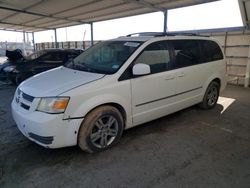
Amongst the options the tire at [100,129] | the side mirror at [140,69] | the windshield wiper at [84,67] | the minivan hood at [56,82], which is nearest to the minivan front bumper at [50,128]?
the tire at [100,129]

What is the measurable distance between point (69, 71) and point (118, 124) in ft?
4.01

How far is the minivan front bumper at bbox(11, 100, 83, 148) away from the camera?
2703 millimetres

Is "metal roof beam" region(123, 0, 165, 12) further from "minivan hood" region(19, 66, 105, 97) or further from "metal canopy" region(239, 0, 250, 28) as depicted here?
"minivan hood" region(19, 66, 105, 97)

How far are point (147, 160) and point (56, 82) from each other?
1699 mm

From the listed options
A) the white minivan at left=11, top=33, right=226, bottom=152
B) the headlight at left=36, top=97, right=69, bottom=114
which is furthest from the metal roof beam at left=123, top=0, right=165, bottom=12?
the headlight at left=36, top=97, right=69, bottom=114

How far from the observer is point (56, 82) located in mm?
3127

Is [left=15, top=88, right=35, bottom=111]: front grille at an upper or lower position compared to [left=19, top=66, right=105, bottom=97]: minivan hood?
lower

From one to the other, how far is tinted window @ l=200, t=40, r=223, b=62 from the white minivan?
12 centimetres

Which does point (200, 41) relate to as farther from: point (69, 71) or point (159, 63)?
point (69, 71)

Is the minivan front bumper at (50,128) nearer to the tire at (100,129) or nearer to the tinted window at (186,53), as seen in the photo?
the tire at (100,129)

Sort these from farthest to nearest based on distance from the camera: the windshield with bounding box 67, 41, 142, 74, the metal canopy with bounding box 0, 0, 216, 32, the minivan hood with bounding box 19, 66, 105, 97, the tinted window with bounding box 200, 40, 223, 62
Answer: the metal canopy with bounding box 0, 0, 216, 32
the tinted window with bounding box 200, 40, 223, 62
the windshield with bounding box 67, 41, 142, 74
the minivan hood with bounding box 19, 66, 105, 97

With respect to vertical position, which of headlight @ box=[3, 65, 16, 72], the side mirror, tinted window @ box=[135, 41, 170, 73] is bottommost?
headlight @ box=[3, 65, 16, 72]

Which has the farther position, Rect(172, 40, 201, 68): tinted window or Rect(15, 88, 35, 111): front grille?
Rect(172, 40, 201, 68): tinted window

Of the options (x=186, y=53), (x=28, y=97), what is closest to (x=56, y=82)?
(x=28, y=97)
